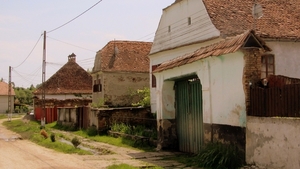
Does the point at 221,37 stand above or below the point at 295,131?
above

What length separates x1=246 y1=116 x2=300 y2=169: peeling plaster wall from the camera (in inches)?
314

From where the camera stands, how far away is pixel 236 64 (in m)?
9.98

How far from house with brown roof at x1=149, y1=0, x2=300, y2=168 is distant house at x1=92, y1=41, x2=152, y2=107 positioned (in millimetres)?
6202

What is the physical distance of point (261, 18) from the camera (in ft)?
60.5

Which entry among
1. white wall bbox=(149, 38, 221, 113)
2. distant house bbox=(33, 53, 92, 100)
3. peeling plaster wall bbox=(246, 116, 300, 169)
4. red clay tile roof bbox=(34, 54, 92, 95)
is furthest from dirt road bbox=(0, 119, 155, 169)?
red clay tile roof bbox=(34, 54, 92, 95)

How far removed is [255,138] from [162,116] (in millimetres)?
5948

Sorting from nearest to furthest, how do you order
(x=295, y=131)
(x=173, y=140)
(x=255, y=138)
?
(x=295, y=131) < (x=255, y=138) < (x=173, y=140)

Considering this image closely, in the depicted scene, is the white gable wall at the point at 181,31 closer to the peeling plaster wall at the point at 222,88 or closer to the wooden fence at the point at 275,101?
the peeling plaster wall at the point at 222,88

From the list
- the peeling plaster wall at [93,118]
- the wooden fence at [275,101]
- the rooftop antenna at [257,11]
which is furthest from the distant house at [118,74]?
the wooden fence at [275,101]

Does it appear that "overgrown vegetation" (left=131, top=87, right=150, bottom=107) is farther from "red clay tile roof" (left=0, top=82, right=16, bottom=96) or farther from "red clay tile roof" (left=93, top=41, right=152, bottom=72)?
"red clay tile roof" (left=0, top=82, right=16, bottom=96)

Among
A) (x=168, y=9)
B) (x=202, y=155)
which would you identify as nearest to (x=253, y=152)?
(x=202, y=155)

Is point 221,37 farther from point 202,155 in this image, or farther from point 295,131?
point 295,131

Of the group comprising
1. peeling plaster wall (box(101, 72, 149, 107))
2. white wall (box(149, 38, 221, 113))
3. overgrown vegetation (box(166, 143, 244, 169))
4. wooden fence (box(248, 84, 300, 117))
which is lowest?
overgrown vegetation (box(166, 143, 244, 169))

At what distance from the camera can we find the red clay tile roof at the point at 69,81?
154 ft
